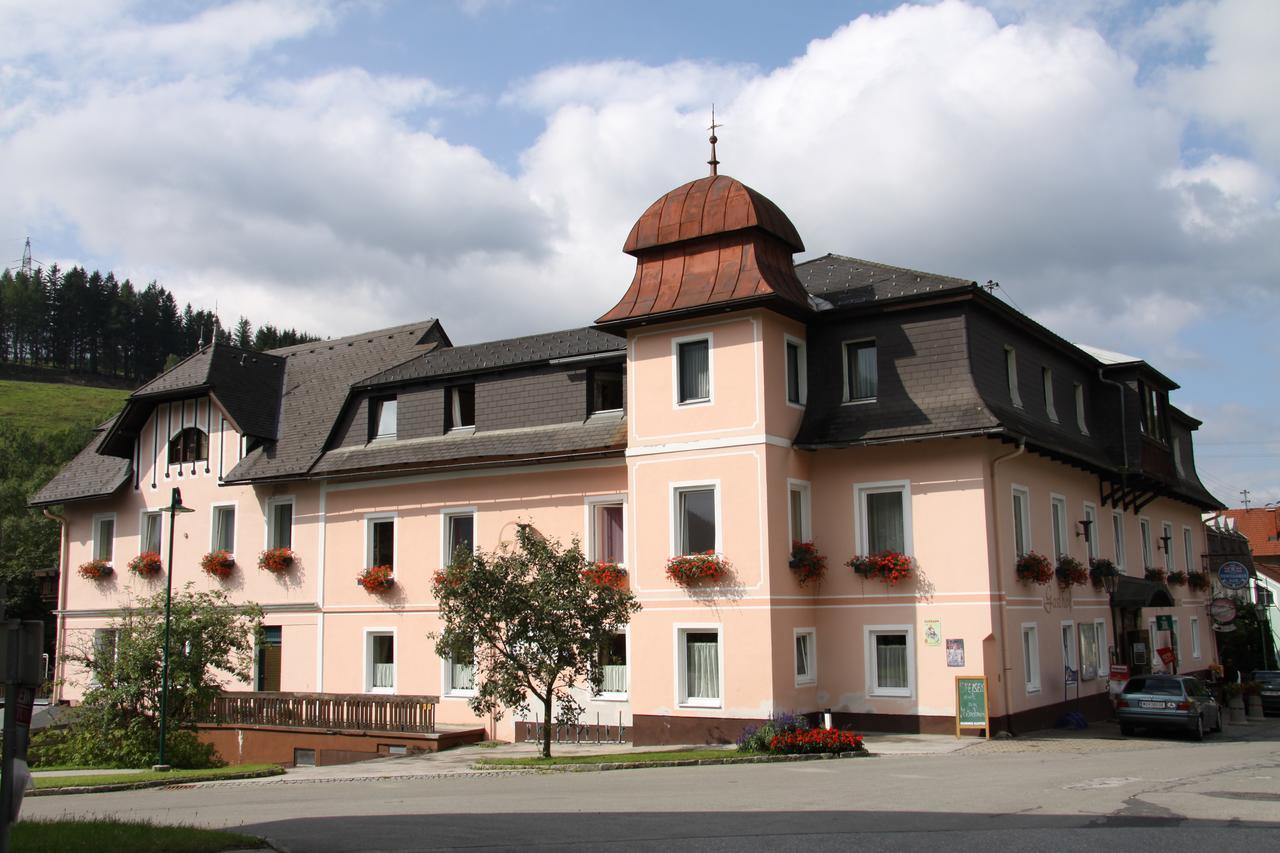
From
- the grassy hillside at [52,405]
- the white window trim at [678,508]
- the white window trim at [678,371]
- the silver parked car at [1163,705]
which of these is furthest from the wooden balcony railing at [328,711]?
the grassy hillside at [52,405]

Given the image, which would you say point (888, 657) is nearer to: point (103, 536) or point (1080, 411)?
point (1080, 411)

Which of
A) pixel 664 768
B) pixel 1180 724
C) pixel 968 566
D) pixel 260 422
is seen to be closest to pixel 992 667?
pixel 968 566

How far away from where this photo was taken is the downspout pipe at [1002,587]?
23844 millimetres

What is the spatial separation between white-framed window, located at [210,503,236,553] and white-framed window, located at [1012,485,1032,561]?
22178 mm

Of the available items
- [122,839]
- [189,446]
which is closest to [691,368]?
[122,839]

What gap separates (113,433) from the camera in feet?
121

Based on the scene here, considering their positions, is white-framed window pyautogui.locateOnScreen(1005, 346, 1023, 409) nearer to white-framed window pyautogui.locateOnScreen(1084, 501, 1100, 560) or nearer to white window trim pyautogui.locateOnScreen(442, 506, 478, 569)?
white-framed window pyautogui.locateOnScreen(1084, 501, 1100, 560)

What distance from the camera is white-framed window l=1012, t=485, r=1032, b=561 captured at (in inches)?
1014

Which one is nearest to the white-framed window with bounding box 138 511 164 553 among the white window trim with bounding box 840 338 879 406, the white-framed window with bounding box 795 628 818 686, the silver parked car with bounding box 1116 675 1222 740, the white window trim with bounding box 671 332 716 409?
the white window trim with bounding box 671 332 716 409

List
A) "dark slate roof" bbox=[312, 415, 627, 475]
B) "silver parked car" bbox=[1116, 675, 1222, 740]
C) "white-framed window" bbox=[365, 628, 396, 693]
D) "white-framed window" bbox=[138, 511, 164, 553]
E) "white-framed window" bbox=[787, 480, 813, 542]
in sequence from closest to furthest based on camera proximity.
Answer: "silver parked car" bbox=[1116, 675, 1222, 740]
"white-framed window" bbox=[787, 480, 813, 542]
"dark slate roof" bbox=[312, 415, 627, 475]
"white-framed window" bbox=[365, 628, 396, 693]
"white-framed window" bbox=[138, 511, 164, 553]

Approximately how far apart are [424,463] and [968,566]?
13.7 m

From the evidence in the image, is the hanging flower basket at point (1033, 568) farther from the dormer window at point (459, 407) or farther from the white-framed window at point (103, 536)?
the white-framed window at point (103, 536)

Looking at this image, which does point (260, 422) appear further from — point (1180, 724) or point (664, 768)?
point (1180, 724)

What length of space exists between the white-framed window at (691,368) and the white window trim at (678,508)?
5.77ft
